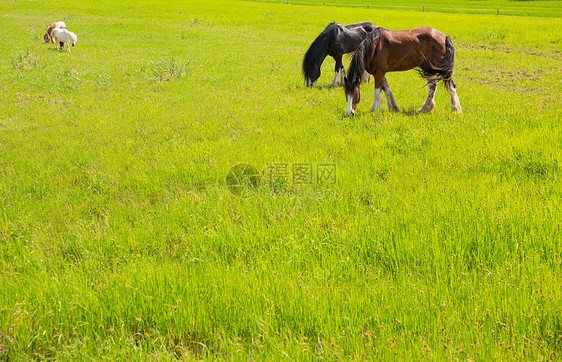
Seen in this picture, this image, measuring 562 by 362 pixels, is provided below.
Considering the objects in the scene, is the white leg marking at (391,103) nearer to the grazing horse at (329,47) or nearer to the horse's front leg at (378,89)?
the horse's front leg at (378,89)

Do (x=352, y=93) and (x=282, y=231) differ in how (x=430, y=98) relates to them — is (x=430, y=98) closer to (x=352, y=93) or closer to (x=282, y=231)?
(x=352, y=93)

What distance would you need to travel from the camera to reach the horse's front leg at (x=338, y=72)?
12.3 meters

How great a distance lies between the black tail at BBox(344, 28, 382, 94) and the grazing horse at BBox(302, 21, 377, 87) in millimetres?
3618

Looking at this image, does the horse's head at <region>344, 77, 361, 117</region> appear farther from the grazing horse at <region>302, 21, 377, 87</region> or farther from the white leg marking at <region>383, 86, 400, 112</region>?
the grazing horse at <region>302, 21, 377, 87</region>

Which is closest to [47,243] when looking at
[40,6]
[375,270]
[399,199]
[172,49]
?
[375,270]

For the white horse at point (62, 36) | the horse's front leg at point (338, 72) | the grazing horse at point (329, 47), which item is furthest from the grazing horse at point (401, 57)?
the white horse at point (62, 36)

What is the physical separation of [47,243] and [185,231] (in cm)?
148

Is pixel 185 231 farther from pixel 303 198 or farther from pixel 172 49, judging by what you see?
pixel 172 49

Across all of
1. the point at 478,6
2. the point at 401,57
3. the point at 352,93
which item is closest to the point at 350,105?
the point at 352,93

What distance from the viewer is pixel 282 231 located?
4.16m

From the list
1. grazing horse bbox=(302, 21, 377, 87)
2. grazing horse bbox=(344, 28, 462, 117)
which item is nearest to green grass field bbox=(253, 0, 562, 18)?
grazing horse bbox=(302, 21, 377, 87)

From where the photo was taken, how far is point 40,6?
4475 cm

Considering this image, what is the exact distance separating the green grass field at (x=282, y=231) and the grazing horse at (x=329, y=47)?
1.98 metres

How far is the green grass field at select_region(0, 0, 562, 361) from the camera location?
272 centimetres
